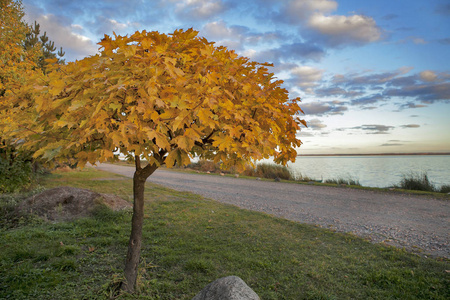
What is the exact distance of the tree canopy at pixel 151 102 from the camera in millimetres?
2332

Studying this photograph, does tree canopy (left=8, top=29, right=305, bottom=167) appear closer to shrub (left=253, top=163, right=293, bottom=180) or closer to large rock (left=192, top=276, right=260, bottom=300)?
large rock (left=192, top=276, right=260, bottom=300)

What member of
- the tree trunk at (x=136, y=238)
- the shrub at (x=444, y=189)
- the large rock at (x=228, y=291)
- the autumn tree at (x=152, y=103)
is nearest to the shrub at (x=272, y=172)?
the shrub at (x=444, y=189)

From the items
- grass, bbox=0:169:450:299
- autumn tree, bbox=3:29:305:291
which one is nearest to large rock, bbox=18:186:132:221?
grass, bbox=0:169:450:299

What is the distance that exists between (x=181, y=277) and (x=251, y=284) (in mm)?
1240

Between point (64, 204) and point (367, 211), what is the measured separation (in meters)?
10.2

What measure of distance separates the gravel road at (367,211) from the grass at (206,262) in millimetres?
757

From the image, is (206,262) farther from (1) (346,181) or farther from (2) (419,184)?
(1) (346,181)

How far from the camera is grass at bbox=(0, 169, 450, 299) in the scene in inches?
161

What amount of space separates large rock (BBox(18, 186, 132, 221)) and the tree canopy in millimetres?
5602

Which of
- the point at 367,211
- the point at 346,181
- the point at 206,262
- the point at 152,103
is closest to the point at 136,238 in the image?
the point at 206,262

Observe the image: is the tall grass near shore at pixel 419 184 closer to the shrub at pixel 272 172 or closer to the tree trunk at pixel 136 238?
the shrub at pixel 272 172

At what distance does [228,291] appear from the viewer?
285cm

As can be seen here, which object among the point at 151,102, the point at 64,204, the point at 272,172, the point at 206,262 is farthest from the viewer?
the point at 272,172

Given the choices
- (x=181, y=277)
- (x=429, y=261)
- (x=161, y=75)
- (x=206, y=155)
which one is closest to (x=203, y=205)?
(x=181, y=277)
